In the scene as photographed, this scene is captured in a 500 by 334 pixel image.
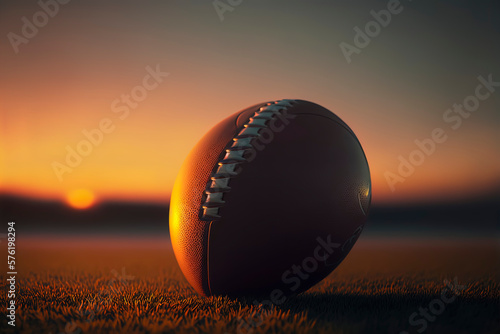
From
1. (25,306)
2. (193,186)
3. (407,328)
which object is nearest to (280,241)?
(193,186)

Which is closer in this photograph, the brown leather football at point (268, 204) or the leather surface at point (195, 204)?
the brown leather football at point (268, 204)

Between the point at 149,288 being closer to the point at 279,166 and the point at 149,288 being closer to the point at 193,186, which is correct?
the point at 193,186

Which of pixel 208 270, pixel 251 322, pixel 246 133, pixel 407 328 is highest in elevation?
pixel 246 133

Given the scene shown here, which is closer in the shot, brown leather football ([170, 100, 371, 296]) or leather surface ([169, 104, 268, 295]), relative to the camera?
brown leather football ([170, 100, 371, 296])

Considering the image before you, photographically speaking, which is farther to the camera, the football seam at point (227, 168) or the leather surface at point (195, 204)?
the leather surface at point (195, 204)

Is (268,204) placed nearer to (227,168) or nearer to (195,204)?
(227,168)
